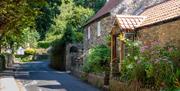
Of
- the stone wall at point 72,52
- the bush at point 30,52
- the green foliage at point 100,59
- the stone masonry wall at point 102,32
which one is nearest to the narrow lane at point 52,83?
the green foliage at point 100,59

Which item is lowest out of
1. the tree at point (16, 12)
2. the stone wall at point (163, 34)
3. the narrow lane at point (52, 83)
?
the narrow lane at point (52, 83)

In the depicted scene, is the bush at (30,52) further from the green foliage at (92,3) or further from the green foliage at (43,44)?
the green foliage at (92,3)

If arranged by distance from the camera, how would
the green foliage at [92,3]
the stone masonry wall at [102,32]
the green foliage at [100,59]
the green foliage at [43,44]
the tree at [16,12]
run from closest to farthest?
the tree at [16,12], the green foliage at [100,59], the stone masonry wall at [102,32], the green foliage at [92,3], the green foliage at [43,44]

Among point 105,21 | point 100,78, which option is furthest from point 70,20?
point 100,78

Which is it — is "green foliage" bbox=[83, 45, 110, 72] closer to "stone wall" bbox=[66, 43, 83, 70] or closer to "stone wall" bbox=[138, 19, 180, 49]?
"stone wall" bbox=[138, 19, 180, 49]

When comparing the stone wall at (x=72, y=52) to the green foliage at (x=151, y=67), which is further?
the stone wall at (x=72, y=52)

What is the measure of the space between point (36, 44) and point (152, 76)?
8500 centimetres

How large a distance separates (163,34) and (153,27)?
1.39m

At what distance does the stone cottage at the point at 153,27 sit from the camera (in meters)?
18.4

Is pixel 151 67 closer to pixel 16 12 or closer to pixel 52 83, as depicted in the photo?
pixel 16 12

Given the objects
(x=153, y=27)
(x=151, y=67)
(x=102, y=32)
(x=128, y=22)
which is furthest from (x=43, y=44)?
(x=151, y=67)

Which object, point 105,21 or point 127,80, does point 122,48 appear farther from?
point 105,21

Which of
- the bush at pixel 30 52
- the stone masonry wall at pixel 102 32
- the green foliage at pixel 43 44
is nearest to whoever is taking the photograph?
the stone masonry wall at pixel 102 32

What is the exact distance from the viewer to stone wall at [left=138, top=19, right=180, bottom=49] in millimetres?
18006
